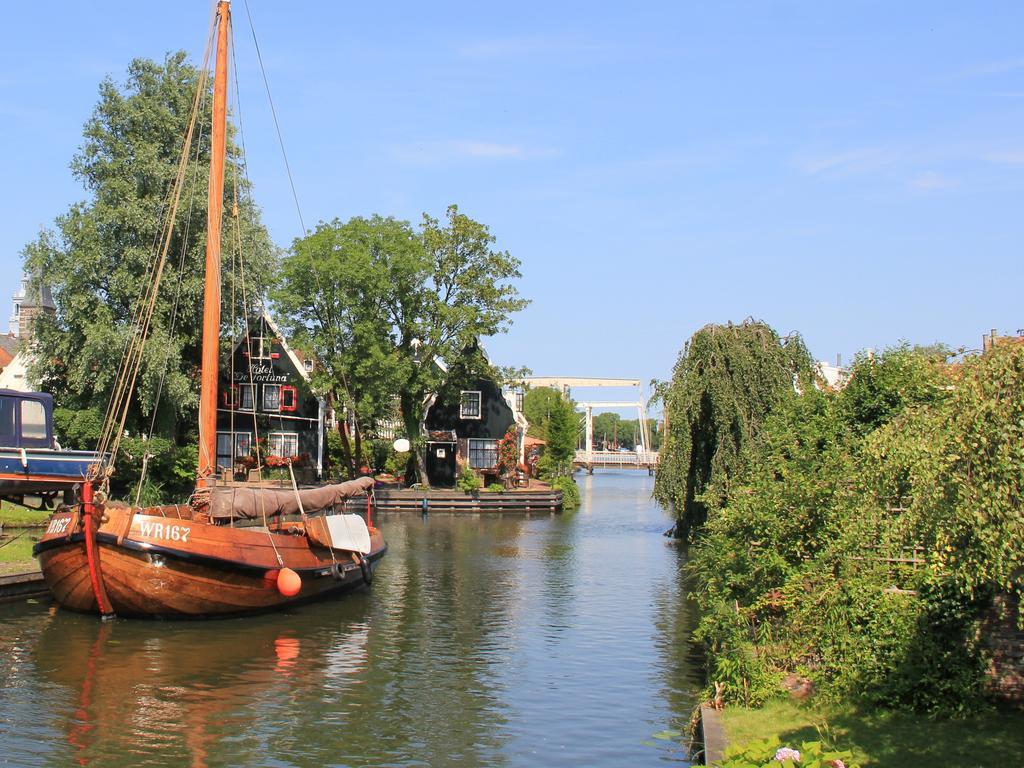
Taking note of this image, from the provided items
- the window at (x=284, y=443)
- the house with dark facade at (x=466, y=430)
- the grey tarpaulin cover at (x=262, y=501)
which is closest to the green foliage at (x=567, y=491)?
the house with dark facade at (x=466, y=430)

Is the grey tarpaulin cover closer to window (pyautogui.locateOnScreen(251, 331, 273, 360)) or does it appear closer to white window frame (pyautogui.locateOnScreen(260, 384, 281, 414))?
window (pyautogui.locateOnScreen(251, 331, 273, 360))

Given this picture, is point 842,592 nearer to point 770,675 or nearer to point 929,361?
point 770,675

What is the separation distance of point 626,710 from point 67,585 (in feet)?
39.3

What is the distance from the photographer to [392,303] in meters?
57.9

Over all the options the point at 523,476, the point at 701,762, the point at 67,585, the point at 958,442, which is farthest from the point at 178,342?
the point at 958,442

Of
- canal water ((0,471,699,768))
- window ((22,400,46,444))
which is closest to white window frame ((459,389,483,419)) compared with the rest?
canal water ((0,471,699,768))

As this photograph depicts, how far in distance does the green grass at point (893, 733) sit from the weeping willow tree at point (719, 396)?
17000 millimetres

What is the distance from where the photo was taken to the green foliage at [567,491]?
6129 centimetres

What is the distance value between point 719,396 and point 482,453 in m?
35.9

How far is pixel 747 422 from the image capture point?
2970 cm

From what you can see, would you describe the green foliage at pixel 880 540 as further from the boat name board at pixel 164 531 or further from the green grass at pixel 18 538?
the green grass at pixel 18 538

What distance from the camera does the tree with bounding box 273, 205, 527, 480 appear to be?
55.5 metres

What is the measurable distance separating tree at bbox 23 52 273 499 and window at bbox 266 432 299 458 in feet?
44.9

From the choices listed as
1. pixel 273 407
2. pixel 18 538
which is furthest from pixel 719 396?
pixel 273 407
